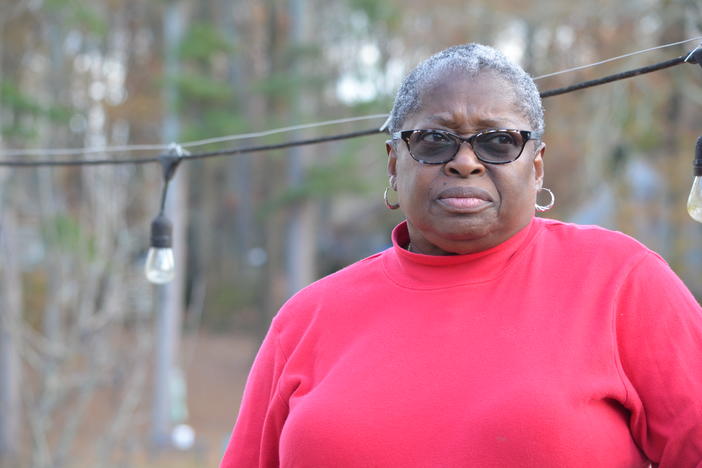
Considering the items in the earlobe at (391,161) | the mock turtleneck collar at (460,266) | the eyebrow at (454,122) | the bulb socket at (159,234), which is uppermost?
the eyebrow at (454,122)

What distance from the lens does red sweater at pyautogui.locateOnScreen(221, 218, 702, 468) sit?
150cm

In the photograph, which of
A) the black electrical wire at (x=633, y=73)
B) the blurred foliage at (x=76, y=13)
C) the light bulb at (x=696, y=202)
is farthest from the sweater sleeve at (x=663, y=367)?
the blurred foliage at (x=76, y=13)

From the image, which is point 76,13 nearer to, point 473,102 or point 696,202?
point 473,102

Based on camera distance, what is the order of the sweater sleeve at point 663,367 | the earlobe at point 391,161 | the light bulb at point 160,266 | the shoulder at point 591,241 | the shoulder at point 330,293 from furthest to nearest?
the light bulb at point 160,266 < the earlobe at point 391,161 < the shoulder at point 330,293 < the shoulder at point 591,241 < the sweater sleeve at point 663,367

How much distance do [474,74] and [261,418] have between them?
90cm

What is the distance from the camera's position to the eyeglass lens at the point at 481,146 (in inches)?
68.1

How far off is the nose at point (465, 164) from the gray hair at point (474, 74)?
152mm

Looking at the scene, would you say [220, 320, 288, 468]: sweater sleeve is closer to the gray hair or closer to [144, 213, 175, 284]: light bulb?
the gray hair

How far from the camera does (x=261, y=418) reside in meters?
1.90

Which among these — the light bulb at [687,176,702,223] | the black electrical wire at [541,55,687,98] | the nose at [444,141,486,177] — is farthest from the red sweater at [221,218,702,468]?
the black electrical wire at [541,55,687,98]

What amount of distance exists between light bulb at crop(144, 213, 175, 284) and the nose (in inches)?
53.4

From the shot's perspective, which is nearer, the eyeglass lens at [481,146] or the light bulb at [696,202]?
the eyeglass lens at [481,146]

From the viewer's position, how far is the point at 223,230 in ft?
97.5

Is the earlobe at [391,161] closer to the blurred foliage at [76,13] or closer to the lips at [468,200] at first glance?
the lips at [468,200]
